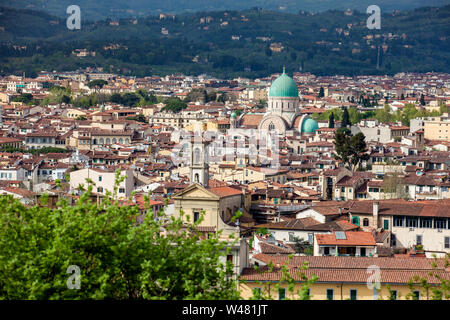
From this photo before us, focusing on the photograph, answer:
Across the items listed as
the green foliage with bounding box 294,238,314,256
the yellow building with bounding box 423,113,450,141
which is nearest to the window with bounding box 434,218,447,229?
the green foliage with bounding box 294,238,314,256

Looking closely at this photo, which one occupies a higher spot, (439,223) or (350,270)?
(350,270)

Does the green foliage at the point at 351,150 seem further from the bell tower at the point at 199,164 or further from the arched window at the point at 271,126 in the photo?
the bell tower at the point at 199,164

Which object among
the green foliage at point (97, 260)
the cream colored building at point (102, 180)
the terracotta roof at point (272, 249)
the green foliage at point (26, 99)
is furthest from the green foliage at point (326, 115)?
the green foliage at point (97, 260)

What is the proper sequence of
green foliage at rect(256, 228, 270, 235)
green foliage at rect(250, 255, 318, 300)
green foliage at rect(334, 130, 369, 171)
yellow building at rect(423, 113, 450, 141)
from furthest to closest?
yellow building at rect(423, 113, 450, 141) → green foliage at rect(334, 130, 369, 171) → green foliage at rect(256, 228, 270, 235) → green foliage at rect(250, 255, 318, 300)

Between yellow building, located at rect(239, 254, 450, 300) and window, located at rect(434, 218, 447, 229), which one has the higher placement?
yellow building, located at rect(239, 254, 450, 300)

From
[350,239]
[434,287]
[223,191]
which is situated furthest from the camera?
[223,191]

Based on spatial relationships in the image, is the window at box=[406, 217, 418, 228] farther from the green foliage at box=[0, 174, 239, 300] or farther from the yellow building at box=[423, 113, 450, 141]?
the yellow building at box=[423, 113, 450, 141]

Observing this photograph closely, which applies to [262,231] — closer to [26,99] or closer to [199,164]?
[199,164]

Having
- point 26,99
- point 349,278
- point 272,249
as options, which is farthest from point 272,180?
point 26,99

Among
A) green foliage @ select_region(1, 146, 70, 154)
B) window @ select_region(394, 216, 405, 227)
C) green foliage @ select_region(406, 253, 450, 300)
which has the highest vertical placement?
green foliage @ select_region(406, 253, 450, 300)
